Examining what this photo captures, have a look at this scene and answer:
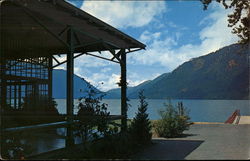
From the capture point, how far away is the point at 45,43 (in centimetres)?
1216

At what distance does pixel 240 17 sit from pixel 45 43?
8201 mm

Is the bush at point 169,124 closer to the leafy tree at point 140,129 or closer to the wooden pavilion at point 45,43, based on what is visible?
the wooden pavilion at point 45,43

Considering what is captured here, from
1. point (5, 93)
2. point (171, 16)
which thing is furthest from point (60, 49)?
point (171, 16)

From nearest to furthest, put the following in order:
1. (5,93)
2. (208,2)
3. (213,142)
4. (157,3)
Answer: (157,3) → (213,142) → (208,2) → (5,93)

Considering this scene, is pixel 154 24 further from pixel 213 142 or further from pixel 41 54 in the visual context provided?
pixel 41 54

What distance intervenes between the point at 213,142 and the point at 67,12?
21.1 feet

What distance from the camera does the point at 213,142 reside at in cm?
981

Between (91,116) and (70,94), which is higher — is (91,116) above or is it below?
below

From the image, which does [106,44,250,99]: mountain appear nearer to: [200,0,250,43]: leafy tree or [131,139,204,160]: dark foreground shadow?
[200,0,250,43]: leafy tree

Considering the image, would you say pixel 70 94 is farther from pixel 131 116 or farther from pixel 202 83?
pixel 202 83

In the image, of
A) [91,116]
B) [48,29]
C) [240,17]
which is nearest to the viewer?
[48,29]

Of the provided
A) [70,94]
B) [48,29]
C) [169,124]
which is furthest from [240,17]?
[48,29]

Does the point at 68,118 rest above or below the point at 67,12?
below

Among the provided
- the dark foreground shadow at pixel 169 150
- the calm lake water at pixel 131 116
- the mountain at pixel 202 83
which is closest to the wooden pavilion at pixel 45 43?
the calm lake water at pixel 131 116
